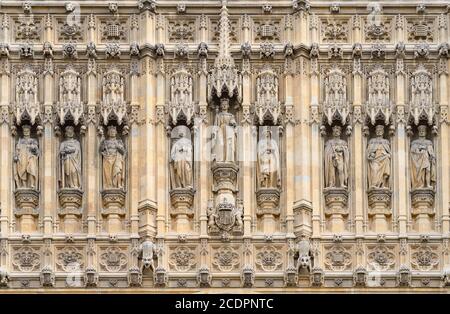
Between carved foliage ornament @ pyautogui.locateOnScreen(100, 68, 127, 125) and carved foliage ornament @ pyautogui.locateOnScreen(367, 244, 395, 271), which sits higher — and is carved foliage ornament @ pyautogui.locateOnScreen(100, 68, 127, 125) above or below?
above

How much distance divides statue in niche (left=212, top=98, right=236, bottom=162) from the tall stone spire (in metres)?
0.26

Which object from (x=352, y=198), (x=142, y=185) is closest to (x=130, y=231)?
(x=142, y=185)

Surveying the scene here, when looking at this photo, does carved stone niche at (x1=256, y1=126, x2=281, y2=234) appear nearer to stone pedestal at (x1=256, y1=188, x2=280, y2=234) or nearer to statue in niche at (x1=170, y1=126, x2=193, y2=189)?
stone pedestal at (x1=256, y1=188, x2=280, y2=234)

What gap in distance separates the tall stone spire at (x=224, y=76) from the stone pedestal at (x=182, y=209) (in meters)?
1.93

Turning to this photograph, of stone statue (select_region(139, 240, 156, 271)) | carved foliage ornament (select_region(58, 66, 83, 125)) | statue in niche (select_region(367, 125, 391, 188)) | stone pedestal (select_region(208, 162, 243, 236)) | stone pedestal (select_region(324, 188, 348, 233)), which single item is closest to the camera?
stone statue (select_region(139, 240, 156, 271))

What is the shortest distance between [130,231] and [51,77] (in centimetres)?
342

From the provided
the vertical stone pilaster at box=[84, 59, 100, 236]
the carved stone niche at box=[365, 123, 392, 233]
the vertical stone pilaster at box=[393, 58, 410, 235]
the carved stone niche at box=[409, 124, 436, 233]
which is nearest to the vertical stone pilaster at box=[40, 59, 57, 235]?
the vertical stone pilaster at box=[84, 59, 100, 236]

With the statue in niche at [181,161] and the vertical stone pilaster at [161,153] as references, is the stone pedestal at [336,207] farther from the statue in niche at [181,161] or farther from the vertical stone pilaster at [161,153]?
the vertical stone pilaster at [161,153]

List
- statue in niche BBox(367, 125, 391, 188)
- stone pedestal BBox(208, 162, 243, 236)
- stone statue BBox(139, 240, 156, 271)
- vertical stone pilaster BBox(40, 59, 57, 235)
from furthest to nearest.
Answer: statue in niche BBox(367, 125, 391, 188) → vertical stone pilaster BBox(40, 59, 57, 235) → stone pedestal BBox(208, 162, 243, 236) → stone statue BBox(139, 240, 156, 271)

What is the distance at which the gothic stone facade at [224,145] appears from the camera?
54469mm

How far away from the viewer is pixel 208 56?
182ft

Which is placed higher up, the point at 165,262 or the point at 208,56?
the point at 208,56

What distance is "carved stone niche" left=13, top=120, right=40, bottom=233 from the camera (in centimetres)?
5475
